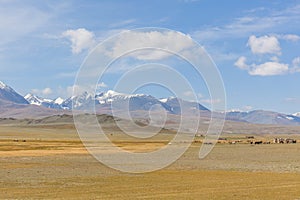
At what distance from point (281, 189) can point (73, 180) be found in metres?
15.9

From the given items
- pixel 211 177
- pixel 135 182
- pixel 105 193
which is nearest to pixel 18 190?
pixel 105 193

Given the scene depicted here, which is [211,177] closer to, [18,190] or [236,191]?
[236,191]

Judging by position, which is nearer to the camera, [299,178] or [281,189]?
[281,189]

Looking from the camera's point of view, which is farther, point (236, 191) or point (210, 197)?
point (236, 191)

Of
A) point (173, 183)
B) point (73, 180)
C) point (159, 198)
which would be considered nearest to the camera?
point (159, 198)

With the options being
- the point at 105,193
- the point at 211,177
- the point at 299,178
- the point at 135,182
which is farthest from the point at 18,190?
the point at 299,178

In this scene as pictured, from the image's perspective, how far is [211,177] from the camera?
1572 inches

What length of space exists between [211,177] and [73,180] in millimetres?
11288

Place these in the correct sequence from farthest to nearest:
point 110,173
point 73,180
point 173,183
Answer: point 110,173
point 73,180
point 173,183

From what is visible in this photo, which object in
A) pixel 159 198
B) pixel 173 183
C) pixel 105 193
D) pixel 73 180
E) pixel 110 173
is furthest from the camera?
pixel 110 173

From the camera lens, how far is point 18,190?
31.2 meters

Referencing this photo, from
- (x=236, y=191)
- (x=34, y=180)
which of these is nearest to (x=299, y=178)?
(x=236, y=191)

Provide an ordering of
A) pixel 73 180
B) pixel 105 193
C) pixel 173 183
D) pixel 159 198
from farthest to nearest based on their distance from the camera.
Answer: pixel 73 180 < pixel 173 183 < pixel 105 193 < pixel 159 198

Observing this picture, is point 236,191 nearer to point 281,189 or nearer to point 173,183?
point 281,189
